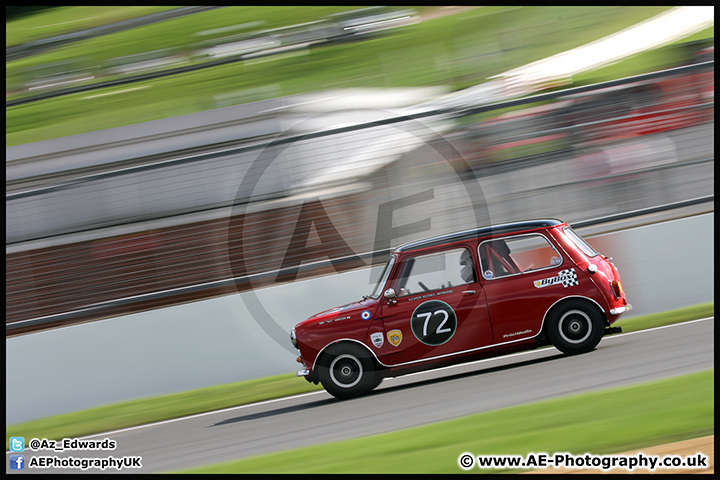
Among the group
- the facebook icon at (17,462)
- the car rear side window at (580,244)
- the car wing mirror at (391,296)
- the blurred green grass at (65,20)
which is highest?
the blurred green grass at (65,20)

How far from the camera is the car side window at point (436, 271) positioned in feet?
20.1

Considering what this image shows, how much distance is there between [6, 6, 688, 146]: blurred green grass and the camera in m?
11.2

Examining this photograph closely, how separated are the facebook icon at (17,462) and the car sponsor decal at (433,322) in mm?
4152

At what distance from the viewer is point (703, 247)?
7.22m

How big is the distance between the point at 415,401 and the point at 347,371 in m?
0.77

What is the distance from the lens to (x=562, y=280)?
604cm

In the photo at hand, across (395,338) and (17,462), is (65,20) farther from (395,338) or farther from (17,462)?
(395,338)

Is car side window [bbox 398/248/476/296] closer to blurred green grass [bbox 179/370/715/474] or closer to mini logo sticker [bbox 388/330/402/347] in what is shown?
mini logo sticker [bbox 388/330/402/347]

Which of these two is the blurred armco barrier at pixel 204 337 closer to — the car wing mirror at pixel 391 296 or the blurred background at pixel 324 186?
the blurred background at pixel 324 186

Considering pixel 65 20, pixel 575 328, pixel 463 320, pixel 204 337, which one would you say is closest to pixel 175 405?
pixel 204 337

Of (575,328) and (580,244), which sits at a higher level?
(580,244)

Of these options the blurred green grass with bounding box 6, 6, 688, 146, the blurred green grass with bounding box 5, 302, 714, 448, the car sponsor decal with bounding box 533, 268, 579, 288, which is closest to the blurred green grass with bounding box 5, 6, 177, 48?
the blurred green grass with bounding box 6, 6, 688, 146

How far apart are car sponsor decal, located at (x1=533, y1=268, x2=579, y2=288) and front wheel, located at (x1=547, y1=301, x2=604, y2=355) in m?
0.20

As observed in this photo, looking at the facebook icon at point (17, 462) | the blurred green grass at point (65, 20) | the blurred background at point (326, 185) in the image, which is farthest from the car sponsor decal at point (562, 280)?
the blurred green grass at point (65, 20)
